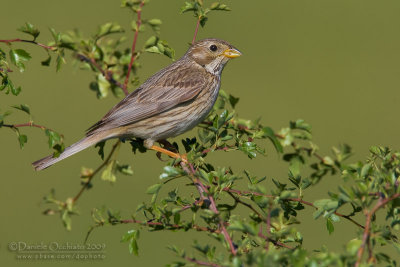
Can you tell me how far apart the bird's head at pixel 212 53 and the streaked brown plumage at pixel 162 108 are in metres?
0.15

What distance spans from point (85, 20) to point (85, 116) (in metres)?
4.43

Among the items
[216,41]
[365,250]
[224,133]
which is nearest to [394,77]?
[216,41]

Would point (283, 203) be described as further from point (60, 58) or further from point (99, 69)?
point (60, 58)

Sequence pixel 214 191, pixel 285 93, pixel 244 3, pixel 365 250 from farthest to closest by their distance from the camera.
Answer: pixel 244 3, pixel 285 93, pixel 214 191, pixel 365 250

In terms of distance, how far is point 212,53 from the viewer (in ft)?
23.2

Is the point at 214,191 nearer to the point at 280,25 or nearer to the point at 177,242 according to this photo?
the point at 177,242

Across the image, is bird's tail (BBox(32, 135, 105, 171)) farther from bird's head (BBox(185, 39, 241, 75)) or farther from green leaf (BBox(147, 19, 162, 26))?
bird's head (BBox(185, 39, 241, 75))

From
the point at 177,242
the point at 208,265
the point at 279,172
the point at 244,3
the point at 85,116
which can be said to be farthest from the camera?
the point at 244,3

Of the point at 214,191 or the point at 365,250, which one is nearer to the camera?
the point at 365,250

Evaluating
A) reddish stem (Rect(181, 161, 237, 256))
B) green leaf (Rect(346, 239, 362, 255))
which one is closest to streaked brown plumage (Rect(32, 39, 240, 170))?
reddish stem (Rect(181, 161, 237, 256))

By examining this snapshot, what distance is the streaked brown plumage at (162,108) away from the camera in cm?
623

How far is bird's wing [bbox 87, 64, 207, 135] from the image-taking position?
20.5ft

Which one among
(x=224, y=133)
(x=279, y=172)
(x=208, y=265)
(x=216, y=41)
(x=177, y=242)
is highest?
(x=216, y=41)

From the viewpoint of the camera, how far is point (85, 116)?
13891mm
